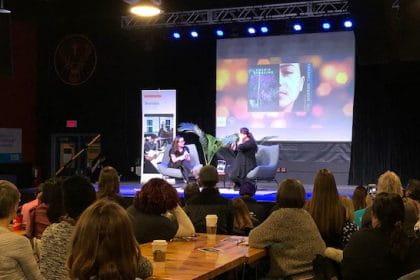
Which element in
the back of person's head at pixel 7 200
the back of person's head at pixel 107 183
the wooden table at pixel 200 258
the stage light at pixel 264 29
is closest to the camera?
the wooden table at pixel 200 258

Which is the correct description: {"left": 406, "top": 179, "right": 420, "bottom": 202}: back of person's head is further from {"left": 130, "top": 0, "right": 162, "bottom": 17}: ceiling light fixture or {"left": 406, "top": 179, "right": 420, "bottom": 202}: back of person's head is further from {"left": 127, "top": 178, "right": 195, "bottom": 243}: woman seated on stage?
{"left": 130, "top": 0, "right": 162, "bottom": 17}: ceiling light fixture

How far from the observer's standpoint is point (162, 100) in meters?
11.5

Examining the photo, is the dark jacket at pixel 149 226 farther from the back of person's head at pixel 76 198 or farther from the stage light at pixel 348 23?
the stage light at pixel 348 23

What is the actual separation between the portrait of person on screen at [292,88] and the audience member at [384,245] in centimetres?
793

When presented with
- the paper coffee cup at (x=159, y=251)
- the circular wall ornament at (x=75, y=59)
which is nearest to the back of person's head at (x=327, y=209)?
the paper coffee cup at (x=159, y=251)

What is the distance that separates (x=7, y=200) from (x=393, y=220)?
1946mm

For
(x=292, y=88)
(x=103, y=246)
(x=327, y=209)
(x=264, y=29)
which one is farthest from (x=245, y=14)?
(x=103, y=246)

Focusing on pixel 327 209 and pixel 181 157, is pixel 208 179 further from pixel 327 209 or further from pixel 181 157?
pixel 181 157

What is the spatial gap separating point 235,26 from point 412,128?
3.84 meters

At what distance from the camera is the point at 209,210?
13.7 feet

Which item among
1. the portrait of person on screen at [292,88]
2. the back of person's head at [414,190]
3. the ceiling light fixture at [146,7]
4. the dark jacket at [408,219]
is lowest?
the dark jacket at [408,219]

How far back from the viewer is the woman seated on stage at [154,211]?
10.7 ft

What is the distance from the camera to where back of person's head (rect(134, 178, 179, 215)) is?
325 centimetres

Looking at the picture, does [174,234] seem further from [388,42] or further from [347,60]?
[347,60]
